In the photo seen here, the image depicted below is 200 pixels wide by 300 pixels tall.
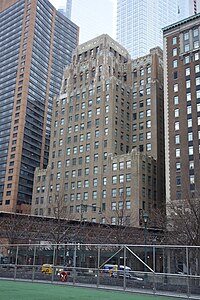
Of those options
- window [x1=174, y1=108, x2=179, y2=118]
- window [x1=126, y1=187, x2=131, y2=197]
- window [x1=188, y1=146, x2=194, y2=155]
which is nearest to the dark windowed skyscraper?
window [x1=126, y1=187, x2=131, y2=197]

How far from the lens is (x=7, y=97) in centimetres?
14538

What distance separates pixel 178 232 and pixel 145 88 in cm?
7268

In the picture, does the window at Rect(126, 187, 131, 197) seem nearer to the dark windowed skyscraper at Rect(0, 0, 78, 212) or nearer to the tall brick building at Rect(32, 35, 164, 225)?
the tall brick building at Rect(32, 35, 164, 225)

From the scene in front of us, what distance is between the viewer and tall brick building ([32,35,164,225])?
299 feet

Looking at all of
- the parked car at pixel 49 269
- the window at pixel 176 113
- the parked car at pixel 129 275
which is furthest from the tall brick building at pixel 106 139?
the parked car at pixel 129 275

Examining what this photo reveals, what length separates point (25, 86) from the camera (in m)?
141

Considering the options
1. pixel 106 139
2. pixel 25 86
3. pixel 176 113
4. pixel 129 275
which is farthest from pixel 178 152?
pixel 25 86

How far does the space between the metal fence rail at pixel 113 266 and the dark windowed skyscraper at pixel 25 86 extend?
10390cm

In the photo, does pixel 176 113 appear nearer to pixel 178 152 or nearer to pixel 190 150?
pixel 178 152

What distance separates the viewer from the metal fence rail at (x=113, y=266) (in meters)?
18.6

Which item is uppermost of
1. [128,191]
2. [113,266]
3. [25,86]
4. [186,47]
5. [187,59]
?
[25,86]

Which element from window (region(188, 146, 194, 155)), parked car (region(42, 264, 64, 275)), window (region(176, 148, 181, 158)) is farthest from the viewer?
window (region(176, 148, 181, 158))

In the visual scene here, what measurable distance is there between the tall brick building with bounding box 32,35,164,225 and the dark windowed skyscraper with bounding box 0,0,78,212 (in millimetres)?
24956

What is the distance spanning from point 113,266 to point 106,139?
76.8 meters
